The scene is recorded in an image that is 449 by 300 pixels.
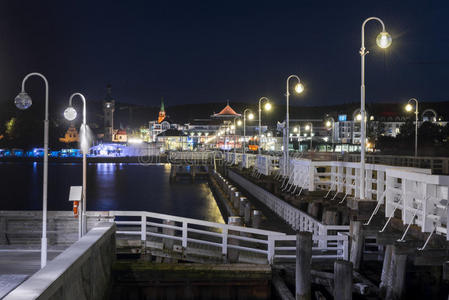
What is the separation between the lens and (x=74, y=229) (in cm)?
1491

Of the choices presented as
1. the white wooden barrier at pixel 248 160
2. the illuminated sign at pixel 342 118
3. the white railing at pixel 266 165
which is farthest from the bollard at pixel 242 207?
the illuminated sign at pixel 342 118

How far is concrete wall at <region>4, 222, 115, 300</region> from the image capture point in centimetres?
637

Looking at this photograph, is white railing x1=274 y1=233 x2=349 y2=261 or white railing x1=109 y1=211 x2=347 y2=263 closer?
white railing x1=274 y1=233 x2=349 y2=261

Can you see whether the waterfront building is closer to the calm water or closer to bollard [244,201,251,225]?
the calm water

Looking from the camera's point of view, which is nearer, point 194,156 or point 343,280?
point 343,280

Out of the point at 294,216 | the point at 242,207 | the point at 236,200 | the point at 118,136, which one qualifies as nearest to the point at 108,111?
the point at 118,136

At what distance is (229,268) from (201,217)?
24.9 meters

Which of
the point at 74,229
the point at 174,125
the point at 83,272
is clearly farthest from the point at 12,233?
the point at 174,125

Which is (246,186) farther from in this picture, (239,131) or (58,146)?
(58,146)

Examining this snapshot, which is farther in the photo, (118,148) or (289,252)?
(118,148)

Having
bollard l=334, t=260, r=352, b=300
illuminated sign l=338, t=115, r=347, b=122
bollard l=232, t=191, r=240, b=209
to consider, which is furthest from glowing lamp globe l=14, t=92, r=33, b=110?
illuminated sign l=338, t=115, r=347, b=122

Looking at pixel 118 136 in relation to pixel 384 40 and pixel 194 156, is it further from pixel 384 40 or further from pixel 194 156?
pixel 384 40

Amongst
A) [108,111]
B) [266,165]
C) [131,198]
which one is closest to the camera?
[266,165]

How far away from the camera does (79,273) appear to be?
823 cm
